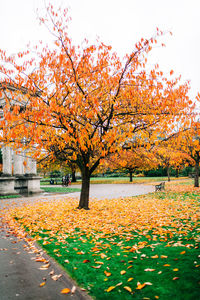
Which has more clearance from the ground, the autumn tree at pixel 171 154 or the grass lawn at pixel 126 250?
the autumn tree at pixel 171 154

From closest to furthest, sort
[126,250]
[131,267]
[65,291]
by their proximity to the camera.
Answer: [65,291] → [131,267] → [126,250]

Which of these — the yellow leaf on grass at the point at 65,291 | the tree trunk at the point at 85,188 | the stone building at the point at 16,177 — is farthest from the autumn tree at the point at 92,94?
the stone building at the point at 16,177

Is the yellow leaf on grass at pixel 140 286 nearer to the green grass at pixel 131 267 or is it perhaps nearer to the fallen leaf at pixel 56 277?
the green grass at pixel 131 267

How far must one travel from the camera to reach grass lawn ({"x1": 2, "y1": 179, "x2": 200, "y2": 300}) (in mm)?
3881

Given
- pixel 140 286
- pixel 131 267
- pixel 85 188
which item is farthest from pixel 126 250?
pixel 85 188

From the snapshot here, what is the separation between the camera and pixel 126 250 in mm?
5789

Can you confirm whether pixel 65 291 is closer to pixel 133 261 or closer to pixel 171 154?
pixel 133 261

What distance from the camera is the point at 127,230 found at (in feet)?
25.0

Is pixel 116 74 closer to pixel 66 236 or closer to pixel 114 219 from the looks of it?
pixel 114 219

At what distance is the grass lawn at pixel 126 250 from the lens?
3.88 m

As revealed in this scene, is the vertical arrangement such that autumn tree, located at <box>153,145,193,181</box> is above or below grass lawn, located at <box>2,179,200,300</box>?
above

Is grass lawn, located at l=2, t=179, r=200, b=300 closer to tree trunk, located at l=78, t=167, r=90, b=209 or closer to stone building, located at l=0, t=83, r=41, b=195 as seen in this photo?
tree trunk, located at l=78, t=167, r=90, b=209

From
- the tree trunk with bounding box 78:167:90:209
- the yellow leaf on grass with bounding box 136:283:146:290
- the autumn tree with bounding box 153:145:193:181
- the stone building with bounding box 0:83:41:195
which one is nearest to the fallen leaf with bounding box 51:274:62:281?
the yellow leaf on grass with bounding box 136:283:146:290

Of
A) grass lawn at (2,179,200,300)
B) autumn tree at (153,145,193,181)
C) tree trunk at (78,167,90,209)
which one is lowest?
grass lawn at (2,179,200,300)
